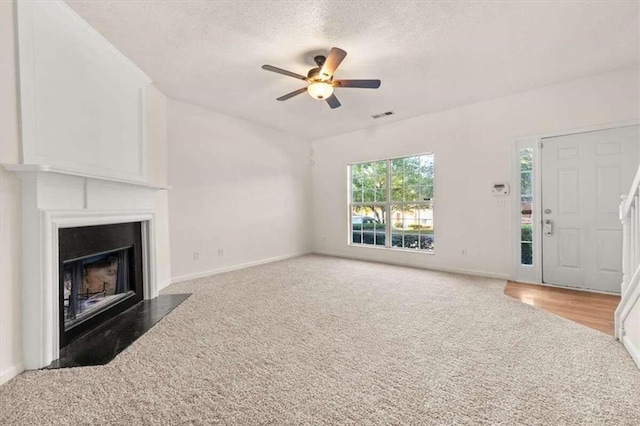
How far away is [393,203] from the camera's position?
566 centimetres

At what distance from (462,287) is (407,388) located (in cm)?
255

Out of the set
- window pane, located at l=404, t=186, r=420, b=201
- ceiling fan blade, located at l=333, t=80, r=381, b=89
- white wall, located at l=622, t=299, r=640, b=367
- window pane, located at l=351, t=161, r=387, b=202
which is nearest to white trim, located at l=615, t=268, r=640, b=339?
white wall, located at l=622, t=299, r=640, b=367

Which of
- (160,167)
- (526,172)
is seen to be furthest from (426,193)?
(160,167)

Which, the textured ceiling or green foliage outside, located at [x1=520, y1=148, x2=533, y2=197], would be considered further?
green foliage outside, located at [x1=520, y1=148, x2=533, y2=197]

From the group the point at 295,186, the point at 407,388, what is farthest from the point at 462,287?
the point at 295,186

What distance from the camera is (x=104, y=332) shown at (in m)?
2.53

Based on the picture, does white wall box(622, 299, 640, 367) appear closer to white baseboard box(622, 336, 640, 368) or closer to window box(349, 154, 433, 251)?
white baseboard box(622, 336, 640, 368)

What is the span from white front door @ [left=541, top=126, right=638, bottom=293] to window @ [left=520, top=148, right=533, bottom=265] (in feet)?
0.50

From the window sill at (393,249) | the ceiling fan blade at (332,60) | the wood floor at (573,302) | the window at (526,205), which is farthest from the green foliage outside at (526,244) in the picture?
the ceiling fan blade at (332,60)

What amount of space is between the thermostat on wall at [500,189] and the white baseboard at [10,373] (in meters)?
5.47

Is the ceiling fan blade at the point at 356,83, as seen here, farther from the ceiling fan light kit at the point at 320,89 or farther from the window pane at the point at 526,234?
the window pane at the point at 526,234

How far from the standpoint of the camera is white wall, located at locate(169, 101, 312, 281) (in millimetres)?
4363

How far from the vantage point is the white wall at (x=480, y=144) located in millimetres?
3594

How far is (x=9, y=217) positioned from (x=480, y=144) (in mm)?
5391
